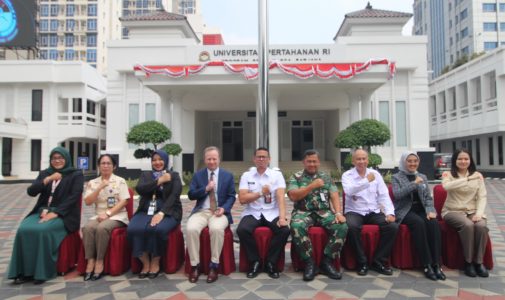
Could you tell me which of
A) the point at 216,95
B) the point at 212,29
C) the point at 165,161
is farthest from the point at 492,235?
the point at 212,29

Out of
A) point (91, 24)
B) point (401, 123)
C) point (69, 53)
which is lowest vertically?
point (401, 123)

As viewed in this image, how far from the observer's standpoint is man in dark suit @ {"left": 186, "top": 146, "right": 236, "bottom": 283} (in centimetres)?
372

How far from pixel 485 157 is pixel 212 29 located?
34783 mm

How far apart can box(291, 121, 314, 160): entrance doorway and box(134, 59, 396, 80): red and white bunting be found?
8.63 meters

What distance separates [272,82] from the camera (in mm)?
13227

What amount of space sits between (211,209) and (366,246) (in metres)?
1.78

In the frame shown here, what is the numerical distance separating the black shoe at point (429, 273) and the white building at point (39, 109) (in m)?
20.0

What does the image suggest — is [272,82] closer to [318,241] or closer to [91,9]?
[318,241]

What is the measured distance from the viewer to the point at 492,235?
571 centimetres

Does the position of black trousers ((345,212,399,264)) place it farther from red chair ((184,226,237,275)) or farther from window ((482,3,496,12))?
window ((482,3,496,12))

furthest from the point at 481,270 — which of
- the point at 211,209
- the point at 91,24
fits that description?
the point at 91,24

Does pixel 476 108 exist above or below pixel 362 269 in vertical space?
above

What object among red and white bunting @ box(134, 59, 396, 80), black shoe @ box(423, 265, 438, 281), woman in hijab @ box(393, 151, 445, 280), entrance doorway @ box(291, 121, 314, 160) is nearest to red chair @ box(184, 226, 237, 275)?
woman in hijab @ box(393, 151, 445, 280)

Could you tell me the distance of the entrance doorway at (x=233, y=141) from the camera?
2145 centimetres
